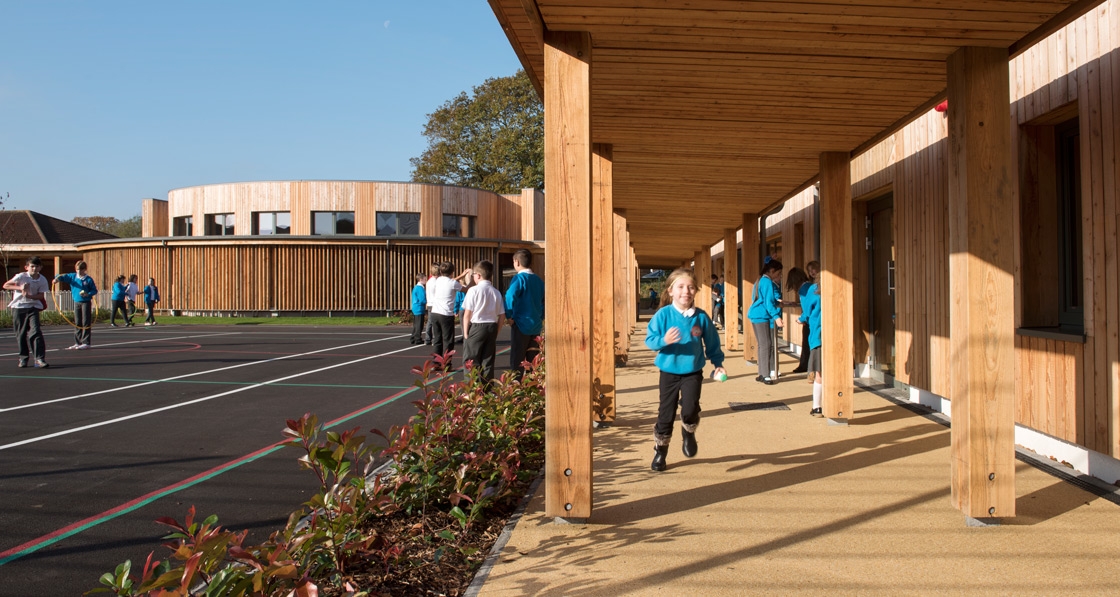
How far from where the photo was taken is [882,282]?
10.3 m

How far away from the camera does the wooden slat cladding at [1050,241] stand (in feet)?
16.1

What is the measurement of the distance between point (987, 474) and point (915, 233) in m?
4.49

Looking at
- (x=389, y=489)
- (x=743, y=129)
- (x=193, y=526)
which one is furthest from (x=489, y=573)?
(x=743, y=129)

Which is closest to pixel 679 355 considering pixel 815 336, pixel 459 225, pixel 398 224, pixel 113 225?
pixel 815 336

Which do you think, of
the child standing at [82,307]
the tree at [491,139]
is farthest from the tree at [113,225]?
the child standing at [82,307]

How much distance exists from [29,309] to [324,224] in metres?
22.9

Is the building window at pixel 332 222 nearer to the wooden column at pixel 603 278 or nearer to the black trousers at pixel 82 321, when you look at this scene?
the black trousers at pixel 82 321

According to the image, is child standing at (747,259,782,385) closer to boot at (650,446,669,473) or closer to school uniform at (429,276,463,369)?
school uniform at (429,276,463,369)

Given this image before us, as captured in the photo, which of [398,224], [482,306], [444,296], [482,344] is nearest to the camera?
[482,306]

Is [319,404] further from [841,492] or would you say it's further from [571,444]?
[841,492]

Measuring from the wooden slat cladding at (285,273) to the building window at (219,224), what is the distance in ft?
10.3

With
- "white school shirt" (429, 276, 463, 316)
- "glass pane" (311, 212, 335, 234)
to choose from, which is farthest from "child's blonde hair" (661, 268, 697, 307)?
"glass pane" (311, 212, 335, 234)

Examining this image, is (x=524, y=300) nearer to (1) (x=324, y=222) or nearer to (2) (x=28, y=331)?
(2) (x=28, y=331)

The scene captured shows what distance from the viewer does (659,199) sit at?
1190 cm
